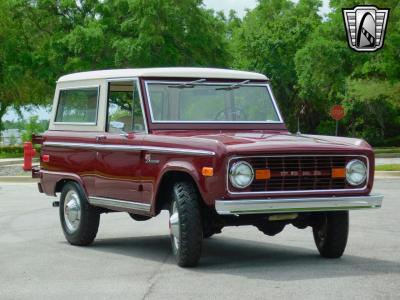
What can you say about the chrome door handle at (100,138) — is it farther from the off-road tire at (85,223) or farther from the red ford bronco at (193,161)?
the off-road tire at (85,223)

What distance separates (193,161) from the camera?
29.9ft

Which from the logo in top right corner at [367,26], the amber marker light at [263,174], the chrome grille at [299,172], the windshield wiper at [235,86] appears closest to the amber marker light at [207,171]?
the chrome grille at [299,172]

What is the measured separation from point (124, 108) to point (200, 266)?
2.46 meters

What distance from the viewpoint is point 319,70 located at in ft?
175

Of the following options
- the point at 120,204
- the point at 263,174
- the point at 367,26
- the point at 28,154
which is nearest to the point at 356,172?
the point at 263,174

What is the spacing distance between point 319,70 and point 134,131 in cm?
4389

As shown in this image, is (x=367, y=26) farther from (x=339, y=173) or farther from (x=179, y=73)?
(x=339, y=173)

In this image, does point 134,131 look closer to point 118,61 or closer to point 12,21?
point 118,61

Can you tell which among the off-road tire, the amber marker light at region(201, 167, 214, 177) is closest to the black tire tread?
the amber marker light at region(201, 167, 214, 177)

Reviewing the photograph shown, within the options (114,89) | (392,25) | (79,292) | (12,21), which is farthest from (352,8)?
(79,292)

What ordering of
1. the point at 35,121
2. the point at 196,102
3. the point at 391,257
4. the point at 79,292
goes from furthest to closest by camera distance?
1. the point at 35,121
2. the point at 196,102
3. the point at 391,257
4. the point at 79,292

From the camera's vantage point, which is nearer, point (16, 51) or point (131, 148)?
point (131, 148)

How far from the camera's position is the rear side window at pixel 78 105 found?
451 inches

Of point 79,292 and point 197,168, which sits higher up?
point 197,168
